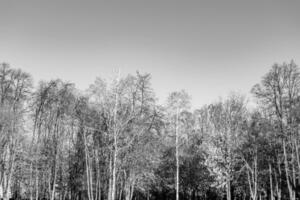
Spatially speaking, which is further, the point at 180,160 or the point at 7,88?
the point at 180,160

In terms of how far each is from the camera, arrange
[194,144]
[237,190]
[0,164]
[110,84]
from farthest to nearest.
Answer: [194,144]
[237,190]
[0,164]
[110,84]

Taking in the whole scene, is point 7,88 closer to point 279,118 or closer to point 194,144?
point 194,144

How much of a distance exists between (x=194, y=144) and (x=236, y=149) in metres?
8.76

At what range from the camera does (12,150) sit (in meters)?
21.7

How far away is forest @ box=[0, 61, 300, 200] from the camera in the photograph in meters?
19.6

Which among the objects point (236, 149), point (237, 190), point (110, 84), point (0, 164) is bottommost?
point (237, 190)

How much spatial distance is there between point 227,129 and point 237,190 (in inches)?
292

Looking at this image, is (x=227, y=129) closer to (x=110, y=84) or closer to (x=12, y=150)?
(x=110, y=84)

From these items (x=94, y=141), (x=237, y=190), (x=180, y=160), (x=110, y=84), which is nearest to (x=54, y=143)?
(x=94, y=141)

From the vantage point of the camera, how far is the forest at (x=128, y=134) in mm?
19578

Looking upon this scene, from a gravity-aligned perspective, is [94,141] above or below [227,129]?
below

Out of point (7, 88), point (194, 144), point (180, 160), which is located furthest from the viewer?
point (194, 144)

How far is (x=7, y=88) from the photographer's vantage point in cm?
2403

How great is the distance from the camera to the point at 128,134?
65.6 feet
